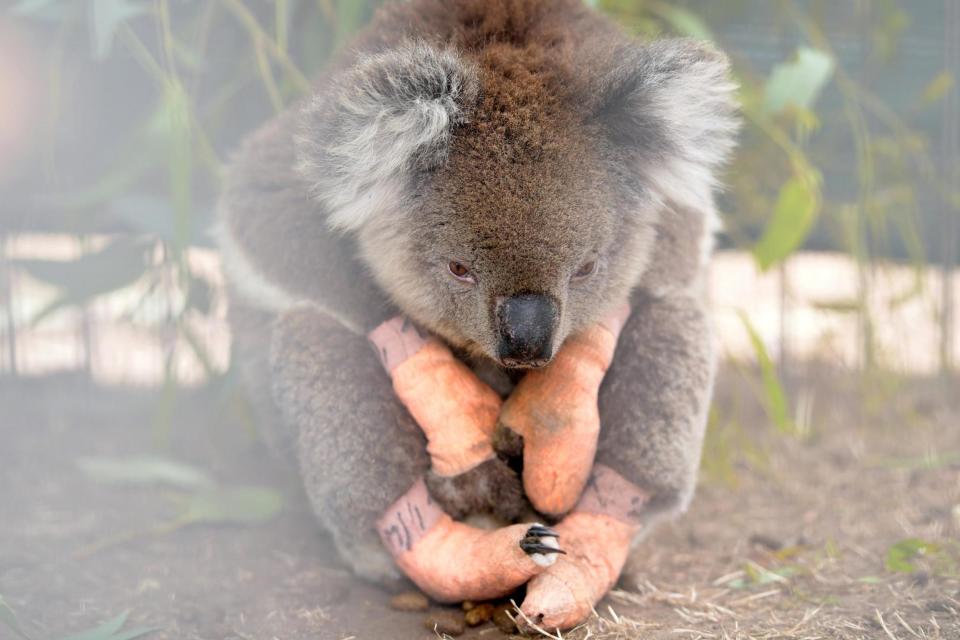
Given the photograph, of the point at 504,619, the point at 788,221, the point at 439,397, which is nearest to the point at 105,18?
the point at 439,397

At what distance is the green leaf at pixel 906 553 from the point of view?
2.21m

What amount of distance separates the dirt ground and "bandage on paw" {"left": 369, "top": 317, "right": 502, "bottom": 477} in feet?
1.16

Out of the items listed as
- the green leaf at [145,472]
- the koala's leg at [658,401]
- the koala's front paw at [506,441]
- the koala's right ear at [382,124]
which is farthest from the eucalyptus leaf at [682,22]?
the green leaf at [145,472]

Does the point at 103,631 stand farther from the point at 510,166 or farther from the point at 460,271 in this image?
the point at 510,166

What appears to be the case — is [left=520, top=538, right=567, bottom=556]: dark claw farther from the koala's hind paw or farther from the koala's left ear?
the koala's left ear

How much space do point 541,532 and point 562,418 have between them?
0.92 feet

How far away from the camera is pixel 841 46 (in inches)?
154

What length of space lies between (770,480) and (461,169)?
1734 mm

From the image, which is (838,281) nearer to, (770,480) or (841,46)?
(841,46)

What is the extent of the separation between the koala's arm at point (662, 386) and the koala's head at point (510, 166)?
A: 0.20 metres

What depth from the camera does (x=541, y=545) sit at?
186 cm

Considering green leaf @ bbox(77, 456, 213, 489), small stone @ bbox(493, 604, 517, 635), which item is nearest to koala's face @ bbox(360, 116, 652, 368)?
small stone @ bbox(493, 604, 517, 635)

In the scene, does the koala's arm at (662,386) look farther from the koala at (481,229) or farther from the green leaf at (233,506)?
the green leaf at (233,506)

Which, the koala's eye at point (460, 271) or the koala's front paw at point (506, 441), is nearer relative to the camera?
the koala's eye at point (460, 271)
